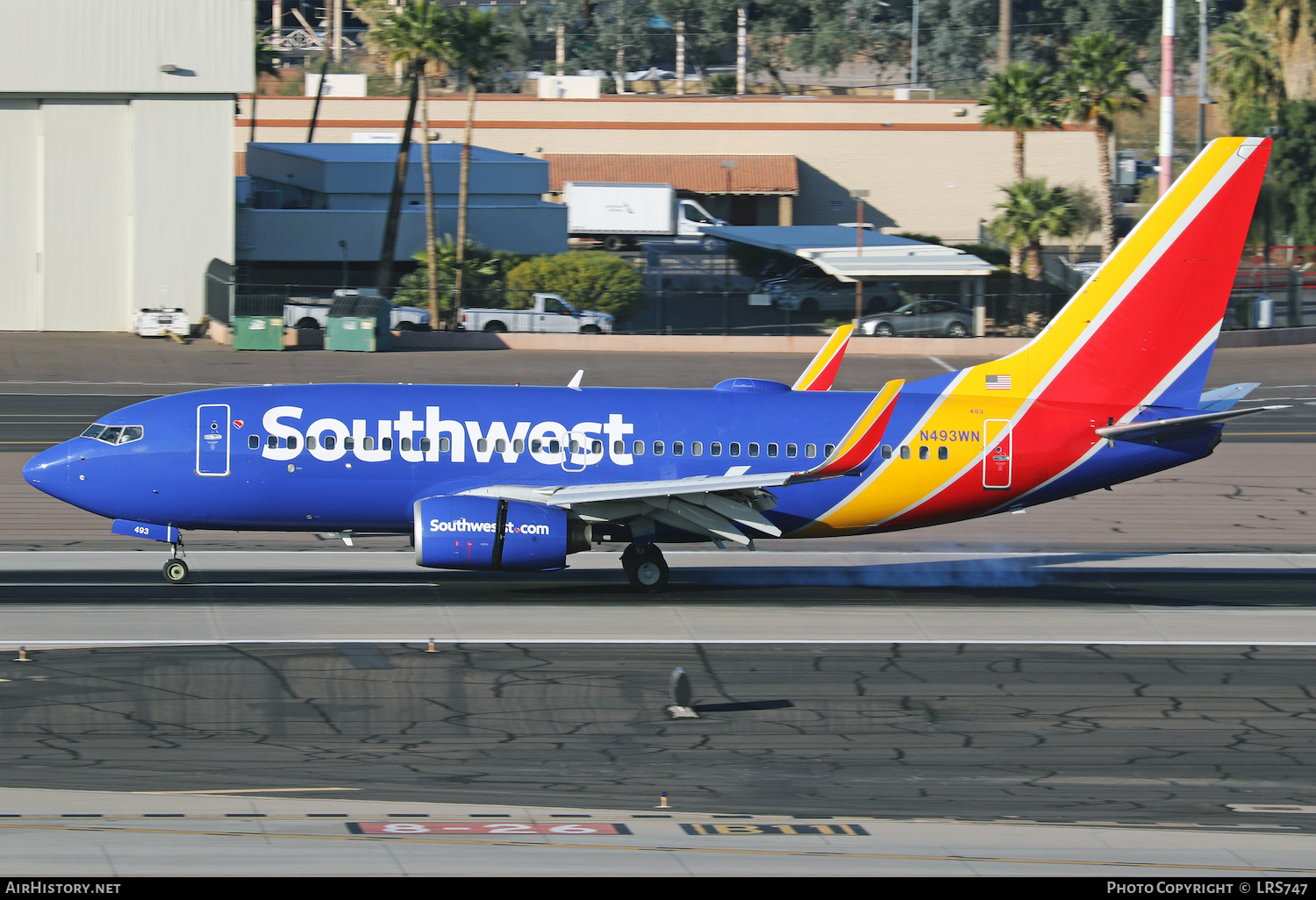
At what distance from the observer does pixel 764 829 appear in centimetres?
1527

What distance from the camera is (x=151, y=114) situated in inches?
2522

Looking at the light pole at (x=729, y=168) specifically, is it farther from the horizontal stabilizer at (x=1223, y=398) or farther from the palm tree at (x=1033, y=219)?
the horizontal stabilizer at (x=1223, y=398)

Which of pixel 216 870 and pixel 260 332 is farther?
pixel 260 332

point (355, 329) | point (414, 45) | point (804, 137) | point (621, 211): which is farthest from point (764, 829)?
point (804, 137)

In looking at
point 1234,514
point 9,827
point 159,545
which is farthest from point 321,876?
point 1234,514

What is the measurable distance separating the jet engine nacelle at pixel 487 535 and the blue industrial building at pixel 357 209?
50.9m

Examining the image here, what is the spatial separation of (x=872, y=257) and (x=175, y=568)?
51157mm

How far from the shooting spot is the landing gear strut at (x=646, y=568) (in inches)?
1083

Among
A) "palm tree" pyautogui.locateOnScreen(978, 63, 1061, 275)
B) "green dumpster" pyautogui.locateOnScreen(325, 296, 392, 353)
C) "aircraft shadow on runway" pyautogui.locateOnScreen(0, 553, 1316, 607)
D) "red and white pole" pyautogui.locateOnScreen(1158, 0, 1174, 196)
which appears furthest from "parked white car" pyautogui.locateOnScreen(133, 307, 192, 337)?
"red and white pole" pyautogui.locateOnScreen(1158, 0, 1174, 196)

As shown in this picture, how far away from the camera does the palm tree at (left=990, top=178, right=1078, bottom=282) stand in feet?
237

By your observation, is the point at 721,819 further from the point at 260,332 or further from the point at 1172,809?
the point at 260,332

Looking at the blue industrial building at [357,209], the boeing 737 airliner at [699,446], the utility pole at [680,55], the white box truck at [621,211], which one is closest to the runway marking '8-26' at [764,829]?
the boeing 737 airliner at [699,446]

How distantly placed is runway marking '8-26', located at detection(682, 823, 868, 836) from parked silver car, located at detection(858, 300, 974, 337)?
5456 cm

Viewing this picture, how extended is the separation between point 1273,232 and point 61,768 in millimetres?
98364
